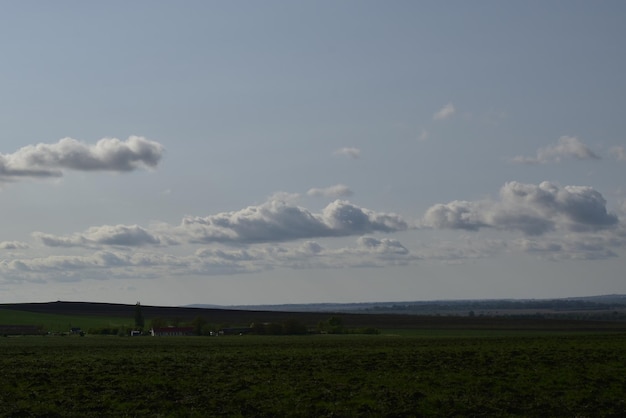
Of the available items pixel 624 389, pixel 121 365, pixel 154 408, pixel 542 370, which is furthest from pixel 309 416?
pixel 121 365

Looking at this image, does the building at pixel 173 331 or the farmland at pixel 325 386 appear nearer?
the farmland at pixel 325 386

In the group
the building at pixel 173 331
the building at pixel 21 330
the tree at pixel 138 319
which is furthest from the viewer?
the tree at pixel 138 319

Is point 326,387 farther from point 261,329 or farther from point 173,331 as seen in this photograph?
point 173,331

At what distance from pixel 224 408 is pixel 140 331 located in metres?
147

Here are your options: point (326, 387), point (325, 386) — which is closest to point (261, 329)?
point (325, 386)

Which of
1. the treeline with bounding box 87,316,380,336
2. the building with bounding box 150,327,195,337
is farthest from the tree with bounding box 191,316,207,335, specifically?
the building with bounding box 150,327,195,337

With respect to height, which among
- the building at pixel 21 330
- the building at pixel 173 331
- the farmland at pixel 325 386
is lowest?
the farmland at pixel 325 386

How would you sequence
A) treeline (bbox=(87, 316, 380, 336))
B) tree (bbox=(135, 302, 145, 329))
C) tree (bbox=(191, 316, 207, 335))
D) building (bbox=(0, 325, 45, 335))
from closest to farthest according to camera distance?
treeline (bbox=(87, 316, 380, 336)) < building (bbox=(0, 325, 45, 335)) < tree (bbox=(191, 316, 207, 335)) < tree (bbox=(135, 302, 145, 329))

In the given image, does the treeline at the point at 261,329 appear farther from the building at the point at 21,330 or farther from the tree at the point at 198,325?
the building at the point at 21,330

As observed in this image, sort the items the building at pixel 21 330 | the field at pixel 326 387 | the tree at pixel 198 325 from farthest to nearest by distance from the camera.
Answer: the tree at pixel 198 325 < the building at pixel 21 330 < the field at pixel 326 387

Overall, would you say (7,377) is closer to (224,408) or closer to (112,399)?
(112,399)

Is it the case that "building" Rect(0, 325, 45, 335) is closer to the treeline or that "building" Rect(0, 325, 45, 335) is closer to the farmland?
the treeline

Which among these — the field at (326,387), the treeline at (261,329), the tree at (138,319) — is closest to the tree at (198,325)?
the treeline at (261,329)

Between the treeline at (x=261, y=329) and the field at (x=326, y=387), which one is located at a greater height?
the treeline at (x=261, y=329)
